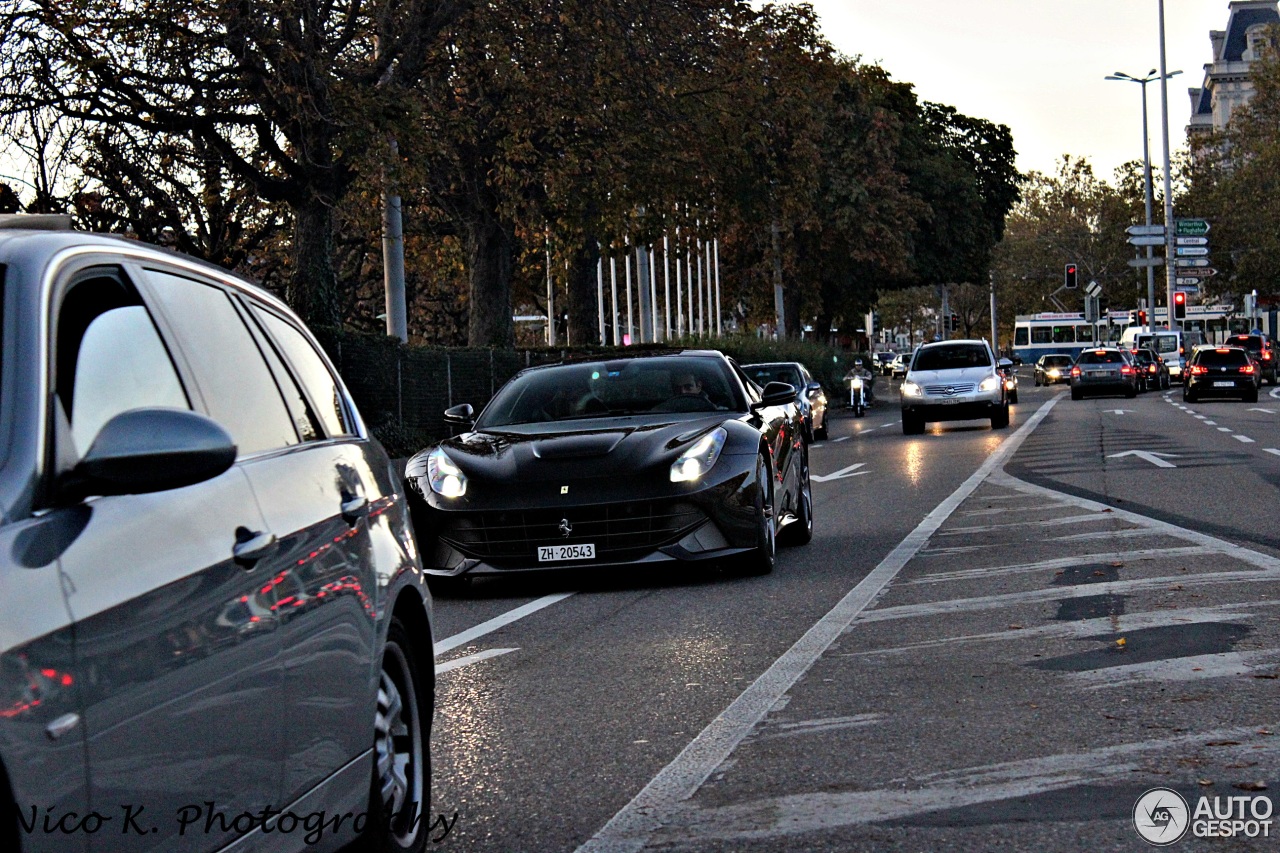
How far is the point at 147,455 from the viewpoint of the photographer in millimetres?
2941

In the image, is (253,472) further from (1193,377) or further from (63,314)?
(1193,377)

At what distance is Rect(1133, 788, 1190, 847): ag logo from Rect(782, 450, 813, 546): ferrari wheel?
8061 millimetres

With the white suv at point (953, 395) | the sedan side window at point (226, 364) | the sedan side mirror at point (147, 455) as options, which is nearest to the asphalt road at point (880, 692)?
the sedan side window at point (226, 364)

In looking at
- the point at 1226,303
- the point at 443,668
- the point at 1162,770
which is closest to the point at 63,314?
the point at 1162,770

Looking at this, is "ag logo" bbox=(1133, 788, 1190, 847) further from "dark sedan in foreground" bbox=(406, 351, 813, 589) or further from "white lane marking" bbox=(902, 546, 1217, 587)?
"dark sedan in foreground" bbox=(406, 351, 813, 589)

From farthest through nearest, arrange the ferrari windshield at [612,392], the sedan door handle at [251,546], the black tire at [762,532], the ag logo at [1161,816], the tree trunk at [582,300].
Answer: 1. the tree trunk at [582,300]
2. the ferrari windshield at [612,392]
3. the black tire at [762,532]
4. the ag logo at [1161,816]
5. the sedan door handle at [251,546]

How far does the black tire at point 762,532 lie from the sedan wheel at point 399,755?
6.44 m

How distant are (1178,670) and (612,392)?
18.5 feet

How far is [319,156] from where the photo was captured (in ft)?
82.5

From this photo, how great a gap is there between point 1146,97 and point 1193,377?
158 feet

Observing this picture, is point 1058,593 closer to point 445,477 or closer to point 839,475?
point 445,477

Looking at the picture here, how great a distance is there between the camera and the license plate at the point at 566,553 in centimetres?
1075

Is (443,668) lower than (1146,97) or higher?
lower

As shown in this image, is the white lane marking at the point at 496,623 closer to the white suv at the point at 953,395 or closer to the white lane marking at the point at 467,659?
the white lane marking at the point at 467,659
